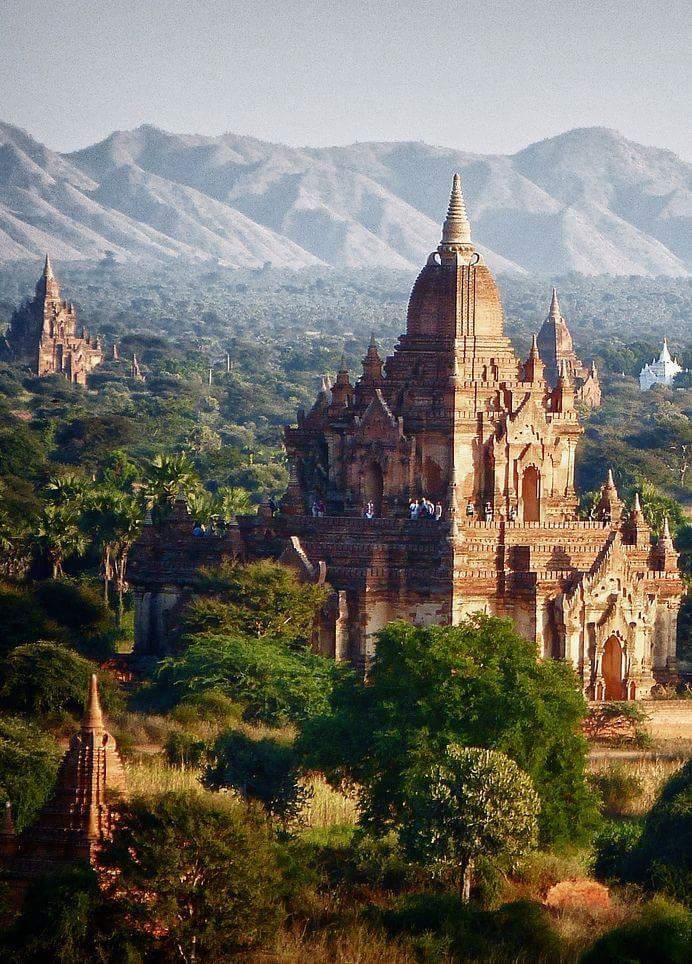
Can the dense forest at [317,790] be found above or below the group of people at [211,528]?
below

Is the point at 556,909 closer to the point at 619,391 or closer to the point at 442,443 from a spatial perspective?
the point at 442,443

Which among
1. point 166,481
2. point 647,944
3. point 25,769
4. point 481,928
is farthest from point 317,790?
point 166,481

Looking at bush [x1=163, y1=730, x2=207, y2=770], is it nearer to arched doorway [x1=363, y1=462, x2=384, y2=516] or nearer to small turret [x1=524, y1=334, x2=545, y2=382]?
arched doorway [x1=363, y1=462, x2=384, y2=516]

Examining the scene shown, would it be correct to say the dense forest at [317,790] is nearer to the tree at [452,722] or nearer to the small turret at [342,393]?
the tree at [452,722]

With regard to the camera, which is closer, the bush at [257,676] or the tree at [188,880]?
the tree at [188,880]

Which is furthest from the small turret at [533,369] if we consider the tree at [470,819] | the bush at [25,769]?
the tree at [470,819]

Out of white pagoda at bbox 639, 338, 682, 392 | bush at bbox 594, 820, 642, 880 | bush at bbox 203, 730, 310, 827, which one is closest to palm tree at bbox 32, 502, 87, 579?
bush at bbox 203, 730, 310, 827

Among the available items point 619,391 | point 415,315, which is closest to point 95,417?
point 415,315
